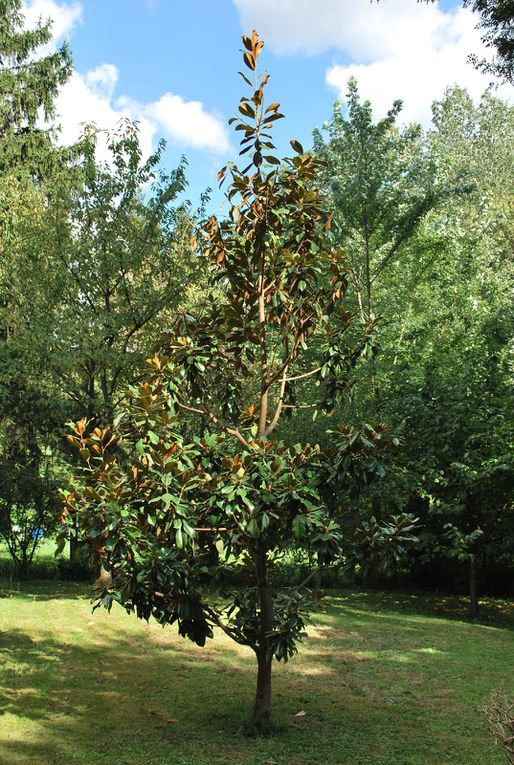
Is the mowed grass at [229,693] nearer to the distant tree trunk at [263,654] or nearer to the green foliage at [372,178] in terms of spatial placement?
the distant tree trunk at [263,654]

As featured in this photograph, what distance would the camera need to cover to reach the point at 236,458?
14.7ft

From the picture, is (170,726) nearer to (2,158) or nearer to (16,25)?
(2,158)

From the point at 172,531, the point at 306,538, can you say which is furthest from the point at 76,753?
the point at 306,538

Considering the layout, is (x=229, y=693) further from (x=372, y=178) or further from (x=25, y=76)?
(x=25, y=76)

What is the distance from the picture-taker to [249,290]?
5.39m

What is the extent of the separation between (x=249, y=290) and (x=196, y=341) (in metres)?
0.57

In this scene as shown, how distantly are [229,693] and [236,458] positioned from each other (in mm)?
2702

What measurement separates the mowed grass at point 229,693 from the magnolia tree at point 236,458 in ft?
1.97

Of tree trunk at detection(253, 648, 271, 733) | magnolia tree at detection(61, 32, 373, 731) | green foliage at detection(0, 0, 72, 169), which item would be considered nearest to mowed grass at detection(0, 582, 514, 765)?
tree trunk at detection(253, 648, 271, 733)

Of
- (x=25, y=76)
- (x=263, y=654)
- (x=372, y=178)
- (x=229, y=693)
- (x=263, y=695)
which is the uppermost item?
(x=25, y=76)

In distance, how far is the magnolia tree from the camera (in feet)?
14.5

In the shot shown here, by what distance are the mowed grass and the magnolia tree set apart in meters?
0.60

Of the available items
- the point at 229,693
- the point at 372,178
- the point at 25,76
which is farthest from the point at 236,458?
the point at 25,76

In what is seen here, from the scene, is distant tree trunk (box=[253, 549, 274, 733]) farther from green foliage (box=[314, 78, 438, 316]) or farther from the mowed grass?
green foliage (box=[314, 78, 438, 316])
